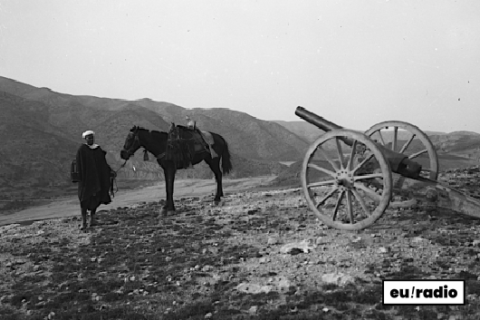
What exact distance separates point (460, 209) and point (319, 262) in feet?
9.22

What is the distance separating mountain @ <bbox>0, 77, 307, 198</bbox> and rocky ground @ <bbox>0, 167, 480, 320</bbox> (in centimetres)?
2177

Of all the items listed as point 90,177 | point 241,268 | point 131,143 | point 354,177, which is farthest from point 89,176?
point 354,177

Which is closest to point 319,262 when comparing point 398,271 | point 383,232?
point 398,271

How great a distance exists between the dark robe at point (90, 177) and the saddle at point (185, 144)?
6.67 ft

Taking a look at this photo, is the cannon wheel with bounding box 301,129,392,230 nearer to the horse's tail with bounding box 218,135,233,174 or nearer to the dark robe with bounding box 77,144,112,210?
the dark robe with bounding box 77,144,112,210

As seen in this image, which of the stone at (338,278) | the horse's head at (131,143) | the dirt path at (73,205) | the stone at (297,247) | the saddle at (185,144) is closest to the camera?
the stone at (338,278)

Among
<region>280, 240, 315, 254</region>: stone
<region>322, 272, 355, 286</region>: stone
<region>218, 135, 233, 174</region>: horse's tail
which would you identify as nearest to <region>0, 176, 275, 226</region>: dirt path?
<region>218, 135, 233, 174</region>: horse's tail

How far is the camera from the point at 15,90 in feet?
221

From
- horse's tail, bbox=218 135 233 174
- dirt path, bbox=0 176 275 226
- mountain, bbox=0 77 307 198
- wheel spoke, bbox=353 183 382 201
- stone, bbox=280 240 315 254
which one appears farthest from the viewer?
mountain, bbox=0 77 307 198

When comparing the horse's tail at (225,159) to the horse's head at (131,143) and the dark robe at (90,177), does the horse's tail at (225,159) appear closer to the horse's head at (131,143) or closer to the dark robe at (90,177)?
the horse's head at (131,143)

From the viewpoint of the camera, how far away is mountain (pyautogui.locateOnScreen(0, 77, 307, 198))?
1225 inches

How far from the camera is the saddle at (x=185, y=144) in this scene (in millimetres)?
11148

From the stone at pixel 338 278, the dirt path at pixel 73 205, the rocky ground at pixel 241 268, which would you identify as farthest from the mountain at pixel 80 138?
the stone at pixel 338 278

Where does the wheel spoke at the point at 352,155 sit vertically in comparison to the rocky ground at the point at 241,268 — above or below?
above
